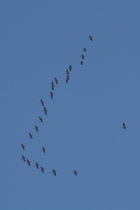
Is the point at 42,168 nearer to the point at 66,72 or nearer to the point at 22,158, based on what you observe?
the point at 22,158

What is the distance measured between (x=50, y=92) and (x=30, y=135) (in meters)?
3.97

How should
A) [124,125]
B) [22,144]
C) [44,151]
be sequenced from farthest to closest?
[22,144], [44,151], [124,125]

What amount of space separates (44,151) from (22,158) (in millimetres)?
4322

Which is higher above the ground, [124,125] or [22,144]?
[22,144]

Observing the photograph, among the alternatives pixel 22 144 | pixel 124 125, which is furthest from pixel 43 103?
pixel 124 125

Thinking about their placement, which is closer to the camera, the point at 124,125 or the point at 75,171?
the point at 124,125

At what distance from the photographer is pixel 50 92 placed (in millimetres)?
51750

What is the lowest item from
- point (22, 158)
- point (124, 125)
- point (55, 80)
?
point (124, 125)

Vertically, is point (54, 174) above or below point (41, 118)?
below

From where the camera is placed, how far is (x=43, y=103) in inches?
2029

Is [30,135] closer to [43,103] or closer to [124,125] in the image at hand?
[43,103]

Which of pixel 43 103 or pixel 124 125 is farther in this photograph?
pixel 43 103

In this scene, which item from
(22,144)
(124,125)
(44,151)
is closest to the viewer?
(124,125)

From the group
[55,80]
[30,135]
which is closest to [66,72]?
[55,80]
